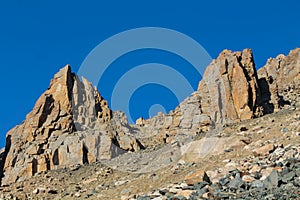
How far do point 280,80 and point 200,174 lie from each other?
60931 mm

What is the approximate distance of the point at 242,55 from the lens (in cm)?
6806

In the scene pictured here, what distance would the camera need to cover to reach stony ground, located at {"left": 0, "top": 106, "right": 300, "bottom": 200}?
23.7 m

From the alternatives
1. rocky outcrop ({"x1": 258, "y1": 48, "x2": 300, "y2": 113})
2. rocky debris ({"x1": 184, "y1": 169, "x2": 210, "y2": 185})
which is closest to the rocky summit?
rocky debris ({"x1": 184, "y1": 169, "x2": 210, "y2": 185})

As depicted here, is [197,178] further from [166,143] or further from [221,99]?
[221,99]

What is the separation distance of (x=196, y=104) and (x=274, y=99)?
34.7 feet

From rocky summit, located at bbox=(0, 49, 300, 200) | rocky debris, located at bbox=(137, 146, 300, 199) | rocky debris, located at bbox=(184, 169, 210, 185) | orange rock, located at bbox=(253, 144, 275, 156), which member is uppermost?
A: rocky summit, located at bbox=(0, 49, 300, 200)

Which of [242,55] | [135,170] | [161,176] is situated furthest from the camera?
[242,55]

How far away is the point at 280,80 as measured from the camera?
8519cm

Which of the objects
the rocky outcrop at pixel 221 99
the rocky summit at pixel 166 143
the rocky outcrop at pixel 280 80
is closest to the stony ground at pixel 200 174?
the rocky summit at pixel 166 143

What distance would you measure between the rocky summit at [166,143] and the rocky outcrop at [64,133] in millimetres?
129

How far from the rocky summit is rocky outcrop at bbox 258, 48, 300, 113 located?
0.22 m

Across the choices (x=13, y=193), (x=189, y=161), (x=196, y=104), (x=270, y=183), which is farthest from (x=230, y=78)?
(x=270, y=183)

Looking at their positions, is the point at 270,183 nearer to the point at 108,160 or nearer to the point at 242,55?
the point at 108,160

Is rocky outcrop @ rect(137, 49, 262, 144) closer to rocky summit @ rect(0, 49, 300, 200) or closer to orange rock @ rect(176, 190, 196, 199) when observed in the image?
rocky summit @ rect(0, 49, 300, 200)
